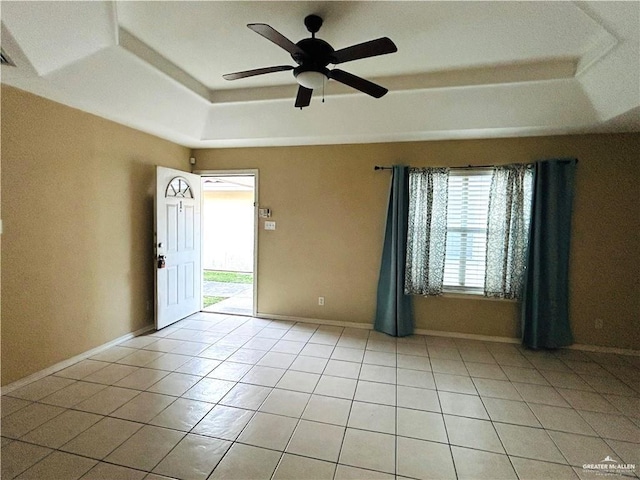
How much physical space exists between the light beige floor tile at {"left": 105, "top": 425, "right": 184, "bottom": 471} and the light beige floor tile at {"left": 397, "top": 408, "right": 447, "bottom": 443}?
1.47 meters

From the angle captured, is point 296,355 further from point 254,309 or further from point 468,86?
point 468,86

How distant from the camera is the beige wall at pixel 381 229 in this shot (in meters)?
3.36

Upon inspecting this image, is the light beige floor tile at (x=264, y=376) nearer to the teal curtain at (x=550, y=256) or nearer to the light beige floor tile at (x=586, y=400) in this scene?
the light beige floor tile at (x=586, y=400)

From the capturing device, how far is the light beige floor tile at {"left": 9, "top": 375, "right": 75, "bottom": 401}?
2379 mm

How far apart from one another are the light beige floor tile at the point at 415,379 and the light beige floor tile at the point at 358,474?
1.05 meters

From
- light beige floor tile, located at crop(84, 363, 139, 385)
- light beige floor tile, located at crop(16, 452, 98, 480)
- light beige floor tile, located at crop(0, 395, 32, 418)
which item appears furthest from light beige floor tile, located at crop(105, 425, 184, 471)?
light beige floor tile, located at crop(0, 395, 32, 418)

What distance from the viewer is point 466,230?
3.75 metres

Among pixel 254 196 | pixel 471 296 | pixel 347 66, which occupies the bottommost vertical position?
pixel 471 296

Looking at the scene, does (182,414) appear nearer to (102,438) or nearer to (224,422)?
(224,422)

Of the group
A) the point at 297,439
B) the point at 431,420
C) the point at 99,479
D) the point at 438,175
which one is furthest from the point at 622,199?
the point at 99,479

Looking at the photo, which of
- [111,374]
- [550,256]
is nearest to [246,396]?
[111,374]

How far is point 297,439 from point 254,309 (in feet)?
8.63

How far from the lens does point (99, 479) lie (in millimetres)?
1642

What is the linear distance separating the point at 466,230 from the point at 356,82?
7.75 feet
